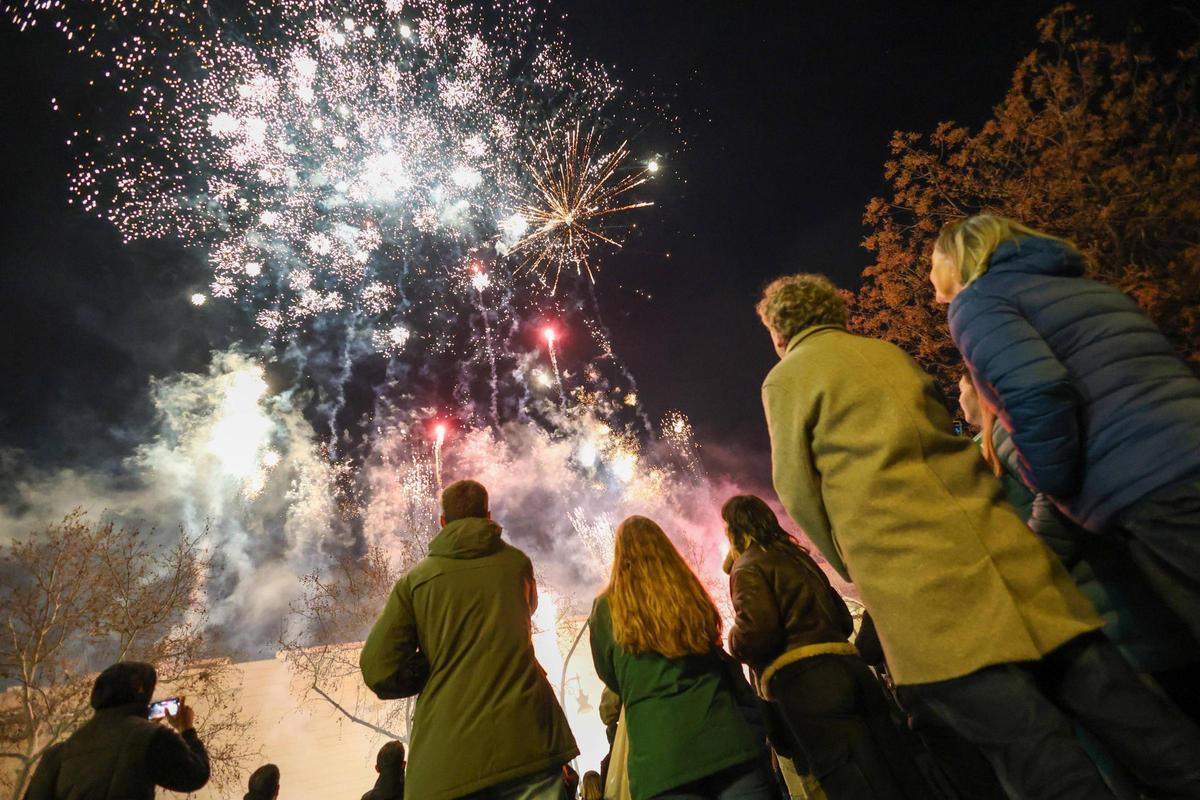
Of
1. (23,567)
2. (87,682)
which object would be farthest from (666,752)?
(23,567)

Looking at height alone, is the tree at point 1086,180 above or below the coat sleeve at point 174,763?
above

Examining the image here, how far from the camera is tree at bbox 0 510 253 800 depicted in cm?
1898

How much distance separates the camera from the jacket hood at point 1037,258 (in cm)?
228

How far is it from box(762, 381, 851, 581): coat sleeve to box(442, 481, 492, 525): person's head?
1.98 meters

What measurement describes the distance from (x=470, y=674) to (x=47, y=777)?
2.93 meters

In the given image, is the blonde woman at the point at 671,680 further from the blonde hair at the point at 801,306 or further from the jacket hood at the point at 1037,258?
the jacket hood at the point at 1037,258

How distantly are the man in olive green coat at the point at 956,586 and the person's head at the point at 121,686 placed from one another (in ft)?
14.3

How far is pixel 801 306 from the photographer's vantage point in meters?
2.80

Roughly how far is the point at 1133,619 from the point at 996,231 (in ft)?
5.15

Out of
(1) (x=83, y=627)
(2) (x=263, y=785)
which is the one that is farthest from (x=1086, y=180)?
(1) (x=83, y=627)

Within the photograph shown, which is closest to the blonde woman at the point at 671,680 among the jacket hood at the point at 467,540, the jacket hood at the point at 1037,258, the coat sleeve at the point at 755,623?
the coat sleeve at the point at 755,623

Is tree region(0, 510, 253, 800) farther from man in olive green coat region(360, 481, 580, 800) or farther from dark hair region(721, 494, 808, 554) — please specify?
dark hair region(721, 494, 808, 554)

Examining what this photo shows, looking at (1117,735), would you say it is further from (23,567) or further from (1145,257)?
(23,567)

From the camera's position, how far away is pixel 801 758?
3572mm
